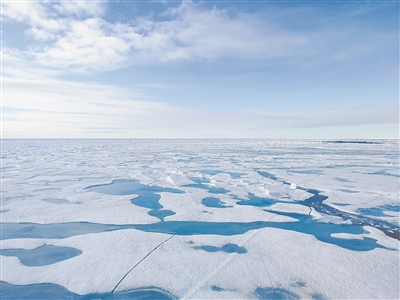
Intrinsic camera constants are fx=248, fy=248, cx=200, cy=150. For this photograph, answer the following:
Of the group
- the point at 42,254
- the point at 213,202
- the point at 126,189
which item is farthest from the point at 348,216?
the point at 126,189

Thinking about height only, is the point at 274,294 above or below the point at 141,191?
below

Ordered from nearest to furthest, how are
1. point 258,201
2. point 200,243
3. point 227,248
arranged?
1. point 227,248
2. point 200,243
3. point 258,201

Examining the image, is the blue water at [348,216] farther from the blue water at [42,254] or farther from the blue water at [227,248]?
the blue water at [42,254]

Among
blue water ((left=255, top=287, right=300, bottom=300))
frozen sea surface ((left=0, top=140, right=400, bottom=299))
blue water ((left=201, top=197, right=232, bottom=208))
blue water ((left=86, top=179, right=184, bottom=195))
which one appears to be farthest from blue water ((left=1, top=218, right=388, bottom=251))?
blue water ((left=86, top=179, right=184, bottom=195))

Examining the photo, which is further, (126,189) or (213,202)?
(126,189)

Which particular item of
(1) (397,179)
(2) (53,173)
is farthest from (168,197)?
(1) (397,179)

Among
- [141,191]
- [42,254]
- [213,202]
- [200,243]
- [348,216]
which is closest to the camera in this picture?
[42,254]

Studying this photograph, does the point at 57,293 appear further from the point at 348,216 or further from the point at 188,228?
the point at 348,216
